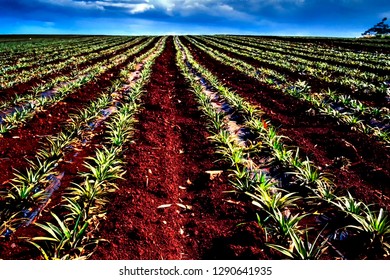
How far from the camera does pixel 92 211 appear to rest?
3.17 m

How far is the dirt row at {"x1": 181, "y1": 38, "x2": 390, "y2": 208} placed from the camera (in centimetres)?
372

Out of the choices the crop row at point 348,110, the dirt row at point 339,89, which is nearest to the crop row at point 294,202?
the crop row at point 348,110

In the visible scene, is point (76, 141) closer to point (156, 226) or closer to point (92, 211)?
point (92, 211)

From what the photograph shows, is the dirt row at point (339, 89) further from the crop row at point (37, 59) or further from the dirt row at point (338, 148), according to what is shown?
the crop row at point (37, 59)

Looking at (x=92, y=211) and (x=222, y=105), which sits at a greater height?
(x=222, y=105)

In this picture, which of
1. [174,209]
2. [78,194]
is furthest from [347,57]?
[78,194]

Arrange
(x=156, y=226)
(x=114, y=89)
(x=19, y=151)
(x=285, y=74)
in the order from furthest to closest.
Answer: (x=285, y=74)
(x=114, y=89)
(x=19, y=151)
(x=156, y=226)

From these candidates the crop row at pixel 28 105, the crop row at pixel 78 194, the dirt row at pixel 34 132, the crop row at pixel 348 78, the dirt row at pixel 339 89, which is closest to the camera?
the crop row at pixel 78 194

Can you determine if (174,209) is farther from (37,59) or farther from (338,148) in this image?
(37,59)

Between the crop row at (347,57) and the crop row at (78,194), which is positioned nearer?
the crop row at (78,194)

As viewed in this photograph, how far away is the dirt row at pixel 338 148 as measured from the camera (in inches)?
147

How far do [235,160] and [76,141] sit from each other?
281 centimetres

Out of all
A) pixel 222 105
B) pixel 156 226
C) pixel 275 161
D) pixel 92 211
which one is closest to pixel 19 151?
pixel 92 211
